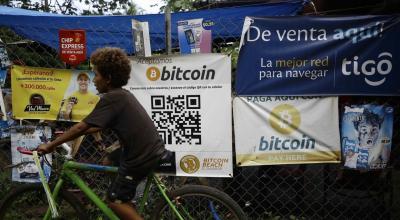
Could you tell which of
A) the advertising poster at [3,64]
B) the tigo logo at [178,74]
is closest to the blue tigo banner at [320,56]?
the tigo logo at [178,74]

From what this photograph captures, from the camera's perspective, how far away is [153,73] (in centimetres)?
374

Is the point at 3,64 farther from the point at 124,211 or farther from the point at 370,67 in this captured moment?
the point at 370,67

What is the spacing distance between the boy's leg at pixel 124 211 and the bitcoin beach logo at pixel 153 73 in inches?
47.7

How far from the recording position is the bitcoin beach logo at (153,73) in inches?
147

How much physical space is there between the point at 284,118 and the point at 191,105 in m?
0.83

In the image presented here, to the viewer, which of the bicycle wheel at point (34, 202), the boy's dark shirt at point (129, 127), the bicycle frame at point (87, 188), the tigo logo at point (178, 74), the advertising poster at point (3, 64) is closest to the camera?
the boy's dark shirt at point (129, 127)

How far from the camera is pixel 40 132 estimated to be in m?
3.99

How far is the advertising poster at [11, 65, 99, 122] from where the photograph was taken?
3.90 metres

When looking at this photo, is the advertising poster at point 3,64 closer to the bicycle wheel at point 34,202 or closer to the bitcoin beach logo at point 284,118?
the bicycle wheel at point 34,202

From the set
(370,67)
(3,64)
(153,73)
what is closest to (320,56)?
(370,67)

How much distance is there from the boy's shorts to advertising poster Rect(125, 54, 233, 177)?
82cm

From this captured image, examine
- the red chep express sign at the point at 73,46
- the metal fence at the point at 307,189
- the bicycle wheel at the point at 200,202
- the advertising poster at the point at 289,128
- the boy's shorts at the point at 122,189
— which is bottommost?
the metal fence at the point at 307,189

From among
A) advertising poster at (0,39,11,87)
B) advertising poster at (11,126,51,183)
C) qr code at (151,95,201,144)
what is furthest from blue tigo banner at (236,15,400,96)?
advertising poster at (0,39,11,87)

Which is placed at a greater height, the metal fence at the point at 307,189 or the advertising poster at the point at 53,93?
the advertising poster at the point at 53,93
